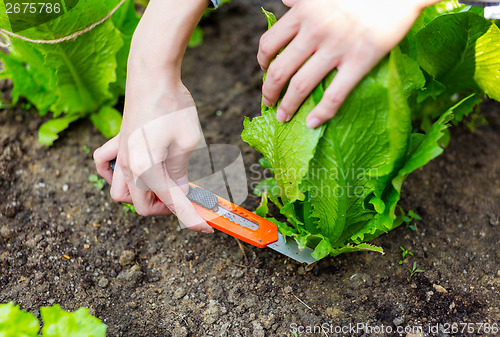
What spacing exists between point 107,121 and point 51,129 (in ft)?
1.16

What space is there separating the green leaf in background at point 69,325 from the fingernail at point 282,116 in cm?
108

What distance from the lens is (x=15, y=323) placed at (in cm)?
168

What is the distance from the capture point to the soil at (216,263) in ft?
7.03

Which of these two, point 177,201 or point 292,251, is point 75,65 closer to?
point 177,201

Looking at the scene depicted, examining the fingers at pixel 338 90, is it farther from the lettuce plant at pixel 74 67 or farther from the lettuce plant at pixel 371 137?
the lettuce plant at pixel 74 67

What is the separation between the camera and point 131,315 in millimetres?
2150

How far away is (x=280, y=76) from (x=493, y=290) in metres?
1.53

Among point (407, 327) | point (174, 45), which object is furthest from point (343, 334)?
point (174, 45)

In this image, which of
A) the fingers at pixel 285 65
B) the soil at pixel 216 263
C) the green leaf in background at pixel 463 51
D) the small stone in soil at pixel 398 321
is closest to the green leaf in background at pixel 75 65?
the soil at pixel 216 263

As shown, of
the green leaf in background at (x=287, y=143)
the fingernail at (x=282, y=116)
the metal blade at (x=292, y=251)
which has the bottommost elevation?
the metal blade at (x=292, y=251)

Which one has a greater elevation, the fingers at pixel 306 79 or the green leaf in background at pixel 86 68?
the fingers at pixel 306 79

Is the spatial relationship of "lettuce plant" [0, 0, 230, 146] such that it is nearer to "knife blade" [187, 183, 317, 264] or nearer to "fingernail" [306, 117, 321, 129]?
"knife blade" [187, 183, 317, 264]

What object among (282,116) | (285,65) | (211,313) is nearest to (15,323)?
(211,313)

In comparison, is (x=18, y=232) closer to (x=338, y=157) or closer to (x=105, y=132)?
(x=105, y=132)
